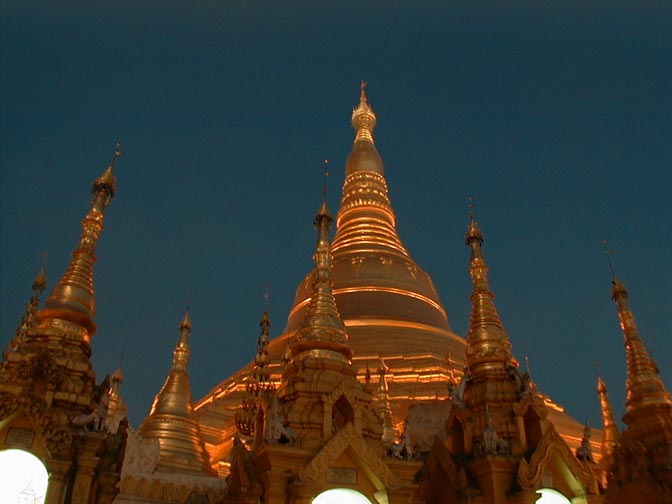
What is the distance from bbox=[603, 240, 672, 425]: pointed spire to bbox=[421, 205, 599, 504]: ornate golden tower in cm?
352

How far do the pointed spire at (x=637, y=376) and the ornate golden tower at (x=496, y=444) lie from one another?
3517 millimetres

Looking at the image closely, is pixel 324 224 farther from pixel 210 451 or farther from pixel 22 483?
pixel 210 451

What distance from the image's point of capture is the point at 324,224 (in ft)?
43.4

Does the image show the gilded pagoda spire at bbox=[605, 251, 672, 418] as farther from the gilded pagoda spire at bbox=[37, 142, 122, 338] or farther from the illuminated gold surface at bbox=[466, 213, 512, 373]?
the gilded pagoda spire at bbox=[37, 142, 122, 338]

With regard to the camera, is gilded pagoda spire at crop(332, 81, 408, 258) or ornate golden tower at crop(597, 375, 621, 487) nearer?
ornate golden tower at crop(597, 375, 621, 487)

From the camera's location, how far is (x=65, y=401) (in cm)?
1030

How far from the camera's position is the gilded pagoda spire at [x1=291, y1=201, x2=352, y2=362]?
1135 centimetres

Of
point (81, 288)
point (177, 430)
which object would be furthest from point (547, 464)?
point (177, 430)

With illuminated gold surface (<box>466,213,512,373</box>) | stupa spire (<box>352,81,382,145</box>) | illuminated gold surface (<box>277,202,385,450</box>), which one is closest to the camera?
illuminated gold surface (<box>277,202,385,450</box>)

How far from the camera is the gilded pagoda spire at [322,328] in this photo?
447 inches

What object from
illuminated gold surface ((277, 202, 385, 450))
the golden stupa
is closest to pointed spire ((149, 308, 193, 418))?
the golden stupa

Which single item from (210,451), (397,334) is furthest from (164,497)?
(397,334)

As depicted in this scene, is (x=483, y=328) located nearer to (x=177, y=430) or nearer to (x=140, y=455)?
(x=140, y=455)

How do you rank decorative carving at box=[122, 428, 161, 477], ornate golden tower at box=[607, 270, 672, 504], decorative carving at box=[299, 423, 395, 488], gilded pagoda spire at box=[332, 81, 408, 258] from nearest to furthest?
1. decorative carving at box=[299, 423, 395, 488]
2. ornate golden tower at box=[607, 270, 672, 504]
3. decorative carving at box=[122, 428, 161, 477]
4. gilded pagoda spire at box=[332, 81, 408, 258]
